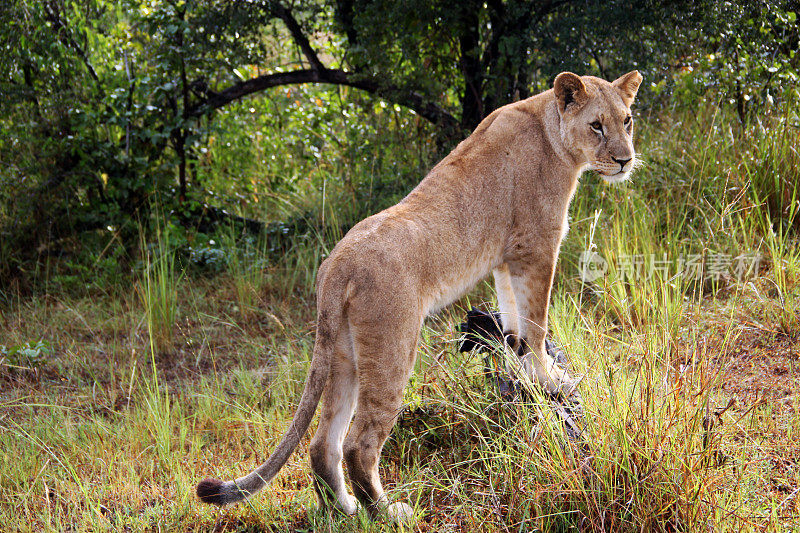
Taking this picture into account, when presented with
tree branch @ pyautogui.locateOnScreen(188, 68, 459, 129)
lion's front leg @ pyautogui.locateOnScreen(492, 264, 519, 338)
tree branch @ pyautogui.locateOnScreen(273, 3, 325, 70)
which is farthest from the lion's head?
tree branch @ pyautogui.locateOnScreen(273, 3, 325, 70)

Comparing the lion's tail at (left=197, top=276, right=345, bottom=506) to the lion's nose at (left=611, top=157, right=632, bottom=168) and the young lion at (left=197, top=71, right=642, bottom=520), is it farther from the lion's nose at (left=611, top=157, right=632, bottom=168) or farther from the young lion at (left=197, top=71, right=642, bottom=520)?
the lion's nose at (left=611, top=157, right=632, bottom=168)

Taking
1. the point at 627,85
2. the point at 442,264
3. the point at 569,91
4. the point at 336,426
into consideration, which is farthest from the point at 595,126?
the point at 336,426

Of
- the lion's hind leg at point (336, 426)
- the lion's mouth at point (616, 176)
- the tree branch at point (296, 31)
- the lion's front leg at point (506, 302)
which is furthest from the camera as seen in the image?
the tree branch at point (296, 31)

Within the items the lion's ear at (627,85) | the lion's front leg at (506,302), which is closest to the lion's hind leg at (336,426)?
the lion's front leg at (506,302)

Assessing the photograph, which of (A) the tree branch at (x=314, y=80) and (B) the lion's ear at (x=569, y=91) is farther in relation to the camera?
(A) the tree branch at (x=314, y=80)

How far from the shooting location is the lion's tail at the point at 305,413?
3117 mm

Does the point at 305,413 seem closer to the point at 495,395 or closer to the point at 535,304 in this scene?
the point at 495,395

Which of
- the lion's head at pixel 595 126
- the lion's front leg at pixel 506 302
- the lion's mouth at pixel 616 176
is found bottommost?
the lion's front leg at pixel 506 302

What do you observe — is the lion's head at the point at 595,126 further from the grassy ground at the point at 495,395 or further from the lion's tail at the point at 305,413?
the lion's tail at the point at 305,413

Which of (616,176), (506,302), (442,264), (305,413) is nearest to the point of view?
(305,413)

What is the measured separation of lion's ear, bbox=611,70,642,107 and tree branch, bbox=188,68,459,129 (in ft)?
9.59

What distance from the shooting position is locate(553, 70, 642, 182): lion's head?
157 inches

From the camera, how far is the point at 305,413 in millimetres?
3180

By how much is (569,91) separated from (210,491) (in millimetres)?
2565
